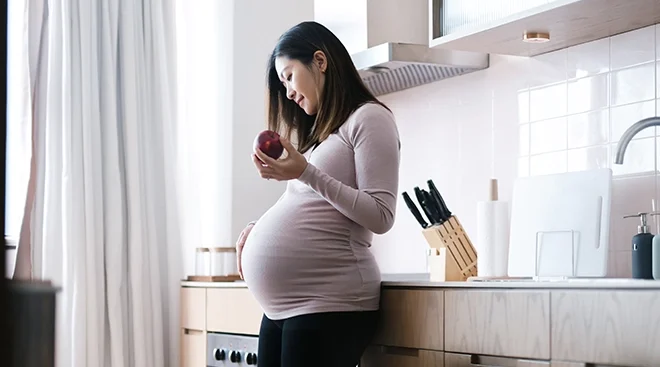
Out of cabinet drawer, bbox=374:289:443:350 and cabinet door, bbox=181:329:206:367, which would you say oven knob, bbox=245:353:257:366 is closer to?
cabinet door, bbox=181:329:206:367

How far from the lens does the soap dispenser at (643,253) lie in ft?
6.42

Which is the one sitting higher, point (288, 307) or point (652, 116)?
point (652, 116)

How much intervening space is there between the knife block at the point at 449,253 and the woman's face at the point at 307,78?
0.53 metres

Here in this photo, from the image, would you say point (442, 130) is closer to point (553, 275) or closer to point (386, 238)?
point (386, 238)

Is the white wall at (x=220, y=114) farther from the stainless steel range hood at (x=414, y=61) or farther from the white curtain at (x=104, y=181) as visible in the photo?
the stainless steel range hood at (x=414, y=61)

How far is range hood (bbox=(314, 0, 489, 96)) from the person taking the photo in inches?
103

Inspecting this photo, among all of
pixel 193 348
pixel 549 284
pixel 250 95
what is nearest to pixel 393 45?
pixel 250 95

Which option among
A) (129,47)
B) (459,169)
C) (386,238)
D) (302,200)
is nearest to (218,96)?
(129,47)

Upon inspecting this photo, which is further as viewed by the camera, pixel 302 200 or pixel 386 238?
pixel 386 238

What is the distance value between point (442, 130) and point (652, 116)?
80 centimetres

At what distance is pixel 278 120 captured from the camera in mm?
2111

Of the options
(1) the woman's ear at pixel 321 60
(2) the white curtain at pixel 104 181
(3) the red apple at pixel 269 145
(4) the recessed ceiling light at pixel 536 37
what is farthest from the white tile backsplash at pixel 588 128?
(2) the white curtain at pixel 104 181

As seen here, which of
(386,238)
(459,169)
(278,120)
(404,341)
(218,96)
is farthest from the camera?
(218,96)

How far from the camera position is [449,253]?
227cm
